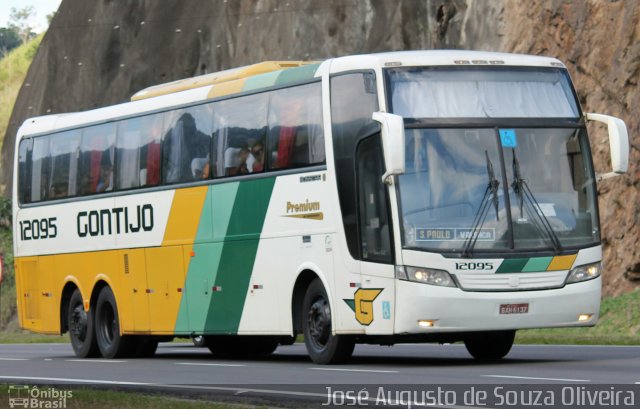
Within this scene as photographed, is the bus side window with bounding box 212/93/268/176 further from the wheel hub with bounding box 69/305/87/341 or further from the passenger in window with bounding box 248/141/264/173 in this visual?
the wheel hub with bounding box 69/305/87/341

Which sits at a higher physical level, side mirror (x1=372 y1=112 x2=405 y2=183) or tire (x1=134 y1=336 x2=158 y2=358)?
side mirror (x1=372 y1=112 x2=405 y2=183)

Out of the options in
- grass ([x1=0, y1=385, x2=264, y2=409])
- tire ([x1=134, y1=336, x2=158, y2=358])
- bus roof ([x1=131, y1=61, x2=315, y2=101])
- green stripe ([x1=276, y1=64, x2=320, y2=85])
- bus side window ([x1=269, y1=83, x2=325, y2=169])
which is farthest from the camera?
tire ([x1=134, y1=336, x2=158, y2=358])

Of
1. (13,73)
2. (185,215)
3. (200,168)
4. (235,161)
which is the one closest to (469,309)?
(235,161)

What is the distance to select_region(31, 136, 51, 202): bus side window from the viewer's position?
89.7ft

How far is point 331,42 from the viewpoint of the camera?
47.8 m

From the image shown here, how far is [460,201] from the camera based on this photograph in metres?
18.5

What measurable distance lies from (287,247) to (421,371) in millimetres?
3515

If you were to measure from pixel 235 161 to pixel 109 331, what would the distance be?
5283mm

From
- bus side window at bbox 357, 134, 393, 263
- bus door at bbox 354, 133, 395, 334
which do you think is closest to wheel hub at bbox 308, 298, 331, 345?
bus door at bbox 354, 133, 395, 334

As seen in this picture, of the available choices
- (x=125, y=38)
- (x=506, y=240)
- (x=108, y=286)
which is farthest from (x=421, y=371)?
(x=125, y=38)

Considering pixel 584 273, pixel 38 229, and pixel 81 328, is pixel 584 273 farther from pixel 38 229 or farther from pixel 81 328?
pixel 38 229

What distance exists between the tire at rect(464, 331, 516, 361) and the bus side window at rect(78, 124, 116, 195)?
727 cm

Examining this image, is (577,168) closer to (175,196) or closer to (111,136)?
(175,196)

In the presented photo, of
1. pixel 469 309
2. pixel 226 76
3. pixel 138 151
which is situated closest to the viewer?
pixel 469 309
